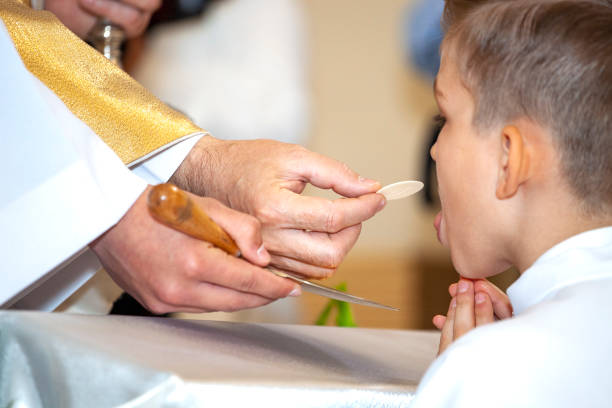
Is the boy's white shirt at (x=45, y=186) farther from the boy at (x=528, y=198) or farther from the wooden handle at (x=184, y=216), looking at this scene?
the boy at (x=528, y=198)

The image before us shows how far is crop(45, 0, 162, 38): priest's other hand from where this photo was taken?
154 cm

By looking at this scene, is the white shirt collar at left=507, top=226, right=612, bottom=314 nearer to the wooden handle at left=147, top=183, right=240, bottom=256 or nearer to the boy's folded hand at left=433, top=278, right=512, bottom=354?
the boy's folded hand at left=433, top=278, right=512, bottom=354

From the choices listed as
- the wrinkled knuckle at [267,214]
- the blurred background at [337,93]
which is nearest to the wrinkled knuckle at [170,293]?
the wrinkled knuckle at [267,214]

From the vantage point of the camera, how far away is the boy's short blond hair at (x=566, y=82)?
90cm

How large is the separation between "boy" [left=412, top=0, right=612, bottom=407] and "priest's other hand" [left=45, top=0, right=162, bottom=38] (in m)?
0.73

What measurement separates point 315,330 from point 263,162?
0.86 feet

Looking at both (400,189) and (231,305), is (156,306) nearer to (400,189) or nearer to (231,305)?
(231,305)

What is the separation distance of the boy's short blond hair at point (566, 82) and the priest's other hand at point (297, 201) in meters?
0.22

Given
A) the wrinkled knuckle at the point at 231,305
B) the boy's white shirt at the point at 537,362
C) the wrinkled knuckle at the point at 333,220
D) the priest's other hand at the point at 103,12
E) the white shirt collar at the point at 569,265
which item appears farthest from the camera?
the priest's other hand at the point at 103,12

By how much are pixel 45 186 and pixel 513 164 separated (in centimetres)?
57

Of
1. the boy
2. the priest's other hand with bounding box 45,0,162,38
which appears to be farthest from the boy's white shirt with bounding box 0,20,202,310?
the priest's other hand with bounding box 45,0,162,38

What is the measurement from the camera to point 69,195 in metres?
0.96

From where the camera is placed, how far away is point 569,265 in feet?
2.80

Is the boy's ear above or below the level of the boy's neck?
above
